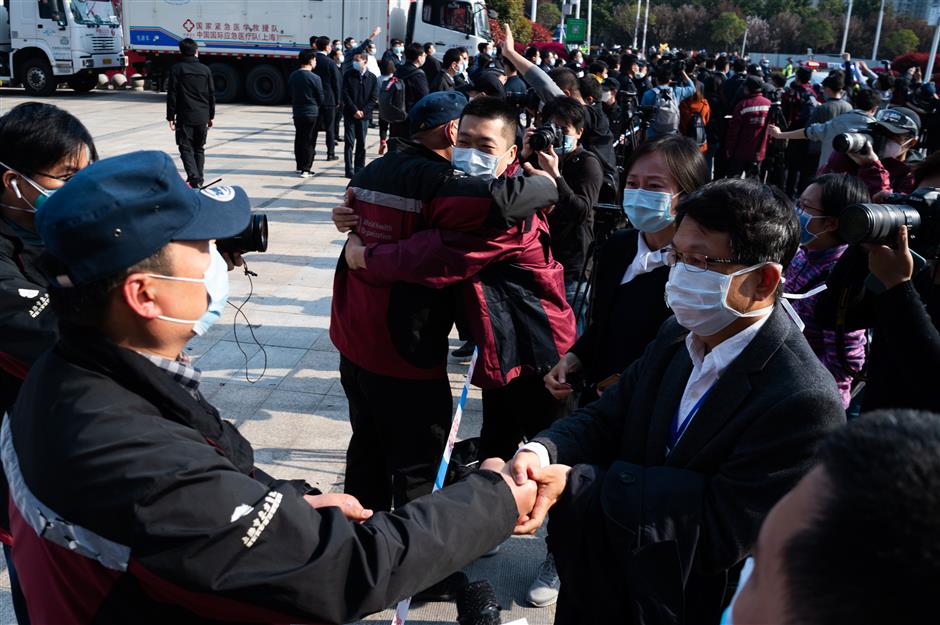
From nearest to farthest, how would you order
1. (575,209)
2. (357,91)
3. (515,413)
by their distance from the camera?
1. (515,413)
2. (575,209)
3. (357,91)

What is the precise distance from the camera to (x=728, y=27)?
56.7 metres

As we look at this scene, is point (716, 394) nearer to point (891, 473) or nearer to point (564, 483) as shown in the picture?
point (564, 483)

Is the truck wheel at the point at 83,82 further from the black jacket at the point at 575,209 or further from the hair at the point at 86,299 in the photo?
the hair at the point at 86,299

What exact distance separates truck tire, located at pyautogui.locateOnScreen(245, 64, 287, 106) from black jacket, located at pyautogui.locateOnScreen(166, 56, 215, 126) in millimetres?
10174

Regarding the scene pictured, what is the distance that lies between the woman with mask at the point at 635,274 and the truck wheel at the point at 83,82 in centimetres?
2195

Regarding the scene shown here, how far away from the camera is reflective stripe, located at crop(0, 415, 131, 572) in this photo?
136cm

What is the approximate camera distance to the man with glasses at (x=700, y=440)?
1754 millimetres

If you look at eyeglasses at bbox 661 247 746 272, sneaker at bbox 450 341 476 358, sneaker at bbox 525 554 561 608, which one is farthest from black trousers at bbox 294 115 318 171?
eyeglasses at bbox 661 247 746 272

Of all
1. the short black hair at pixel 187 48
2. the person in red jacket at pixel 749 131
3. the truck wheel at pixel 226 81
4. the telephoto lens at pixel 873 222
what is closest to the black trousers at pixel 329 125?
the short black hair at pixel 187 48

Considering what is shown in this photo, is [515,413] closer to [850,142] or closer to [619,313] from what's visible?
[619,313]

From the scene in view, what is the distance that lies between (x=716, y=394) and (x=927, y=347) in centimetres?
79

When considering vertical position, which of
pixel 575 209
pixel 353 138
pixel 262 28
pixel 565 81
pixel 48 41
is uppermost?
pixel 262 28

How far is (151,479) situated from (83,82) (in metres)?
23.5

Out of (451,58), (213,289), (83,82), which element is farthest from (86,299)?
(83,82)
